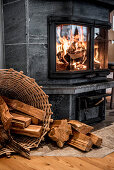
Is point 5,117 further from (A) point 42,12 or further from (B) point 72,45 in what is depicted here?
(A) point 42,12

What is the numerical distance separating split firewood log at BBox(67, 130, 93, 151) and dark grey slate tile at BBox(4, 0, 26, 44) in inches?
44.4

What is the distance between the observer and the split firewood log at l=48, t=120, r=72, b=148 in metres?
1.90

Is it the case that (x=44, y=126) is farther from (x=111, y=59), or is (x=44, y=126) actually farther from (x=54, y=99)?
(x=111, y=59)

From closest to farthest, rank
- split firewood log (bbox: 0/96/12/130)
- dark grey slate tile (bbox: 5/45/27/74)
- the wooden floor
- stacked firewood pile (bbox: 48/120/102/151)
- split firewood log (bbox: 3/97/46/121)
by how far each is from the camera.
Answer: the wooden floor → split firewood log (bbox: 0/96/12/130) → stacked firewood pile (bbox: 48/120/102/151) → split firewood log (bbox: 3/97/46/121) → dark grey slate tile (bbox: 5/45/27/74)

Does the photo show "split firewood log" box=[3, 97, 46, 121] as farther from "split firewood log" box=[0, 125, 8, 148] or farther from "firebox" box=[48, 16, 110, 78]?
"firebox" box=[48, 16, 110, 78]

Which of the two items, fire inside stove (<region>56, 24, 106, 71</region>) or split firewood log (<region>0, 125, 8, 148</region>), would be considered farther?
fire inside stove (<region>56, 24, 106, 71</region>)

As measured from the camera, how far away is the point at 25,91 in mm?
2027

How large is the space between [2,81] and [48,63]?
0.64 m

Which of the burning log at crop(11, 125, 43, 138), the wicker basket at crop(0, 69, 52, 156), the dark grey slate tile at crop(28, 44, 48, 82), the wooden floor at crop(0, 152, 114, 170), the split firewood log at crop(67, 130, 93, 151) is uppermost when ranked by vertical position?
the dark grey slate tile at crop(28, 44, 48, 82)

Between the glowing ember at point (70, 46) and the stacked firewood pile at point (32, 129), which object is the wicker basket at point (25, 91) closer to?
the stacked firewood pile at point (32, 129)

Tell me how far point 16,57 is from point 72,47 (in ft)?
2.05

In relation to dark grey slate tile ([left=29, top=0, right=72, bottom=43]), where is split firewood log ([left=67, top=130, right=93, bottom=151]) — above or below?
below

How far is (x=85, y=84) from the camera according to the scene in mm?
2402

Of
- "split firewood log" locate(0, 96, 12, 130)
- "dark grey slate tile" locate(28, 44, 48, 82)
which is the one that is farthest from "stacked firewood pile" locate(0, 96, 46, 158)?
"dark grey slate tile" locate(28, 44, 48, 82)
